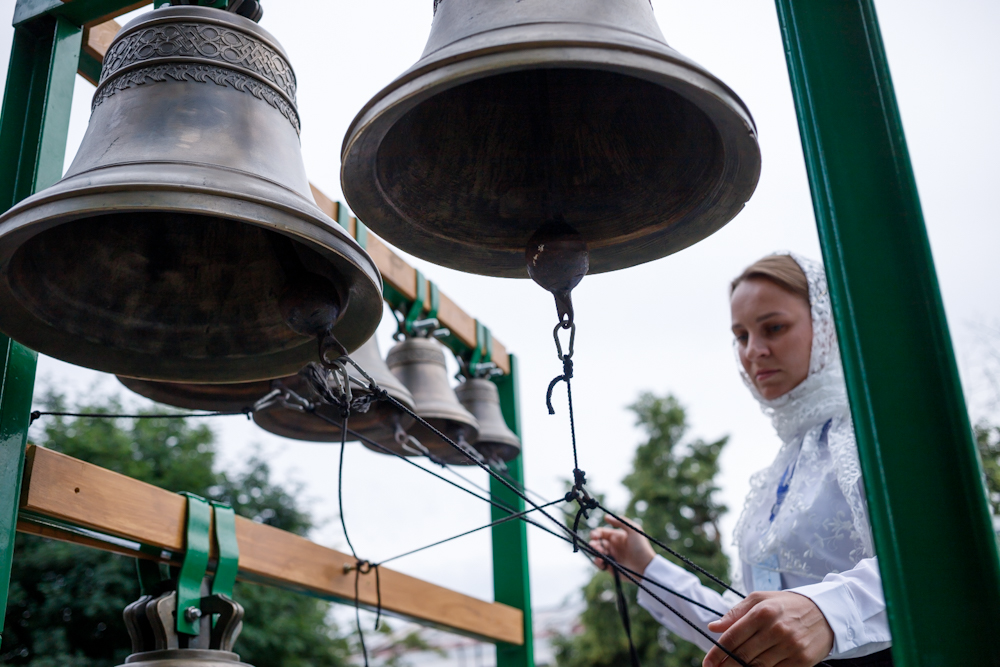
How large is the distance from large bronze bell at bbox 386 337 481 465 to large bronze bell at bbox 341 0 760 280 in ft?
3.83

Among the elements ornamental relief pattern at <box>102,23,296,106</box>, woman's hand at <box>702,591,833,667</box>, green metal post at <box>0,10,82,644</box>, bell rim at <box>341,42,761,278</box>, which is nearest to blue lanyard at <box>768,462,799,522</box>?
woman's hand at <box>702,591,833,667</box>

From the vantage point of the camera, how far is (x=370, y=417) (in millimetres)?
2271

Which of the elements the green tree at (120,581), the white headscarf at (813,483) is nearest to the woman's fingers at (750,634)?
the white headscarf at (813,483)

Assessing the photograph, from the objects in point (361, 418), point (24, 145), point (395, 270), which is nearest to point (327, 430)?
point (361, 418)

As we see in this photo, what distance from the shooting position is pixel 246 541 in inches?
81.5

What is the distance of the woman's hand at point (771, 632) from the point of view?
4.28 feet

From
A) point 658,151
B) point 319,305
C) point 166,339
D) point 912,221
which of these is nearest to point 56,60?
point 166,339

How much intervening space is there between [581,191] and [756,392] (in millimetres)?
1168

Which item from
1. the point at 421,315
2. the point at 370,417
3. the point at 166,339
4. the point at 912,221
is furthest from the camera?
the point at 421,315

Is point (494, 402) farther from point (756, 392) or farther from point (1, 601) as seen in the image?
point (1, 601)

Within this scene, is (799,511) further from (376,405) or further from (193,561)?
(193,561)

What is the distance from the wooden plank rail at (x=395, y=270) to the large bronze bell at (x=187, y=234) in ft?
2.00

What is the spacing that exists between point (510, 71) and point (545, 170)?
11.4 inches

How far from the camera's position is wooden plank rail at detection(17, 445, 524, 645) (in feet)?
5.14
